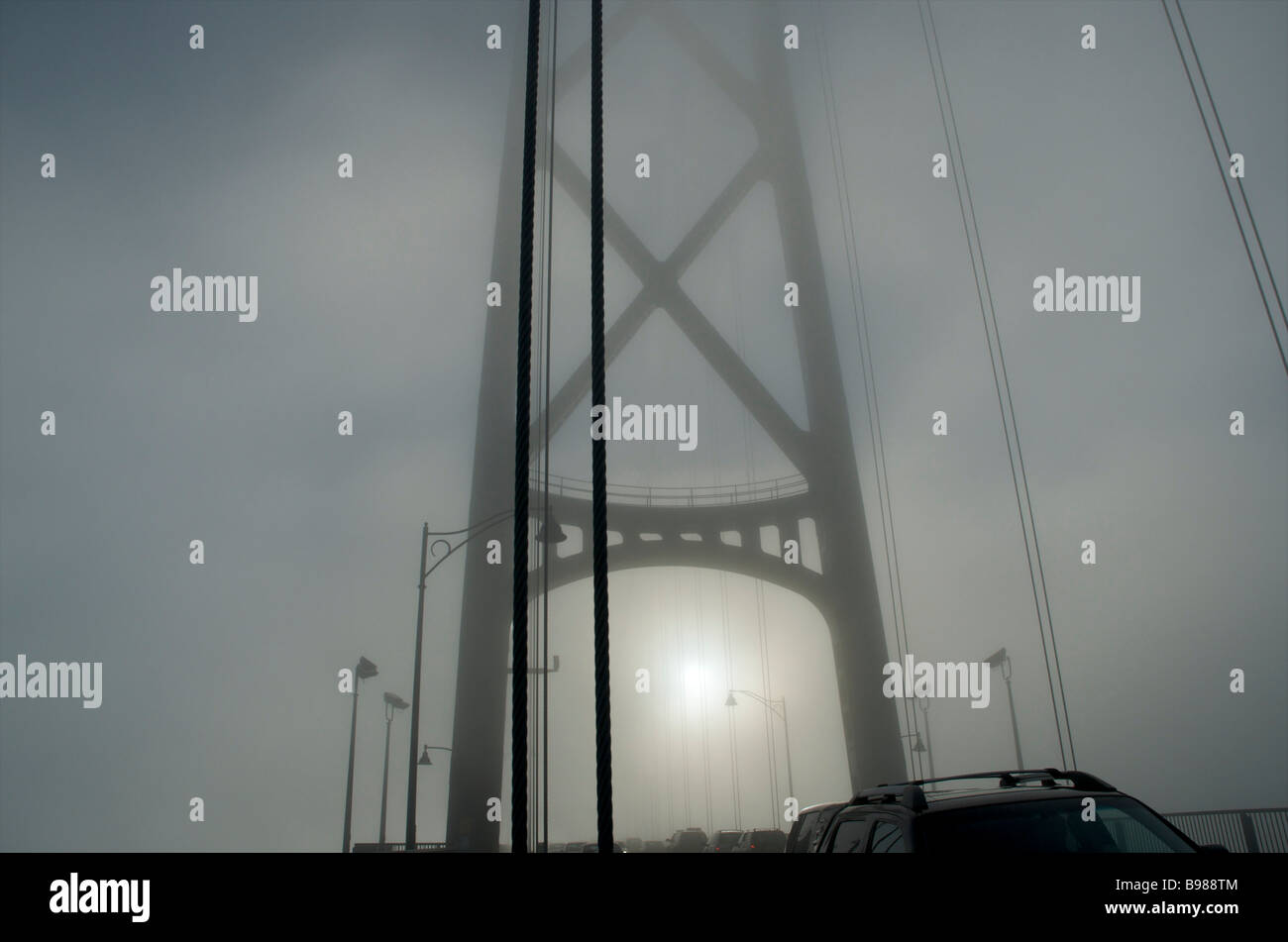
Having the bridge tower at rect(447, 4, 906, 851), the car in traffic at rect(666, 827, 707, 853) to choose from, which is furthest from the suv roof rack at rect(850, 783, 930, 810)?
the car in traffic at rect(666, 827, 707, 853)

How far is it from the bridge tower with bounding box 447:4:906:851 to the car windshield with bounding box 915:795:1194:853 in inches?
611

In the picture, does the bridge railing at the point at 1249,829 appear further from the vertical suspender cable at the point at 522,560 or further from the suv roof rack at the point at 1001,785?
the vertical suspender cable at the point at 522,560

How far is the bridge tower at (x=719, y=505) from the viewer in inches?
794

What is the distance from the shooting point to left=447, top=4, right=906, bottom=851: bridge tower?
20156mm

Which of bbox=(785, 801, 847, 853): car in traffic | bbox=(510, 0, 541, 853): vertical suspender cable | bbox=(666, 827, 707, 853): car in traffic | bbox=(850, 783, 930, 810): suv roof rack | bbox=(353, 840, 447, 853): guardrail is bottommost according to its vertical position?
bbox=(666, 827, 707, 853): car in traffic

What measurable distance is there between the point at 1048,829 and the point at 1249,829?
1019 centimetres

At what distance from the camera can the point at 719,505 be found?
76.5ft

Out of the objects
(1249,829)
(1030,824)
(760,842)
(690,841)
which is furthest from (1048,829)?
(690,841)

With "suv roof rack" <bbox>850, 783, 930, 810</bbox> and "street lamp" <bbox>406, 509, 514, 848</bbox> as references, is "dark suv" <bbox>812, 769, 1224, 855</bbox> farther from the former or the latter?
"street lamp" <bbox>406, 509, 514, 848</bbox>

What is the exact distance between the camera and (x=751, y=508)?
913 inches

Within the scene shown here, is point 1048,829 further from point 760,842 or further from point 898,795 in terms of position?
point 760,842

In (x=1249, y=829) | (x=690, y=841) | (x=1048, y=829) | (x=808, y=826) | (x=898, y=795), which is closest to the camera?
(x=1048, y=829)

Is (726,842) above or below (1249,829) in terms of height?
below
